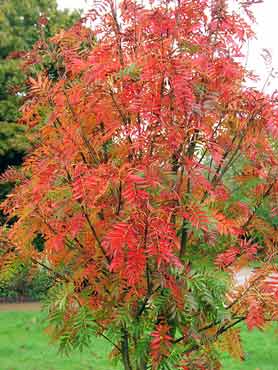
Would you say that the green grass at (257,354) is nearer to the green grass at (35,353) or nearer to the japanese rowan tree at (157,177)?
the green grass at (35,353)

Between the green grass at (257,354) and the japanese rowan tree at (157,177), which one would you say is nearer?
the japanese rowan tree at (157,177)

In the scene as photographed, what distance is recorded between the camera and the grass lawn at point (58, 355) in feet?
27.4

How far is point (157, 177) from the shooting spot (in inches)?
129

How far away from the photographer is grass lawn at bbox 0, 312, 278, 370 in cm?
835

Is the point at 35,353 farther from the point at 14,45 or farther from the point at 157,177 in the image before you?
the point at 14,45

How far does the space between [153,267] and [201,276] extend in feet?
0.90

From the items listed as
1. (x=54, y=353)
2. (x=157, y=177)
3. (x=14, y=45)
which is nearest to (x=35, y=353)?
(x=54, y=353)

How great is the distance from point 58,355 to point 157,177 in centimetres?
606

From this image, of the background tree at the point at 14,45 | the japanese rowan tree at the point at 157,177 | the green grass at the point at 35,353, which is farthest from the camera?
the background tree at the point at 14,45

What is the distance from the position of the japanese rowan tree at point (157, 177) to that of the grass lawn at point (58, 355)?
399 cm

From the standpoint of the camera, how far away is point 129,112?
3688 mm

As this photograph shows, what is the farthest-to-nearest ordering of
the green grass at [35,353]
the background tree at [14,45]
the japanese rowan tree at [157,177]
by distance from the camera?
the background tree at [14,45] < the green grass at [35,353] < the japanese rowan tree at [157,177]

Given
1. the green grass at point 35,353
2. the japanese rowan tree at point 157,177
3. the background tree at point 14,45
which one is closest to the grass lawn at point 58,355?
the green grass at point 35,353

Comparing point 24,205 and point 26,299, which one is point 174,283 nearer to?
point 24,205
